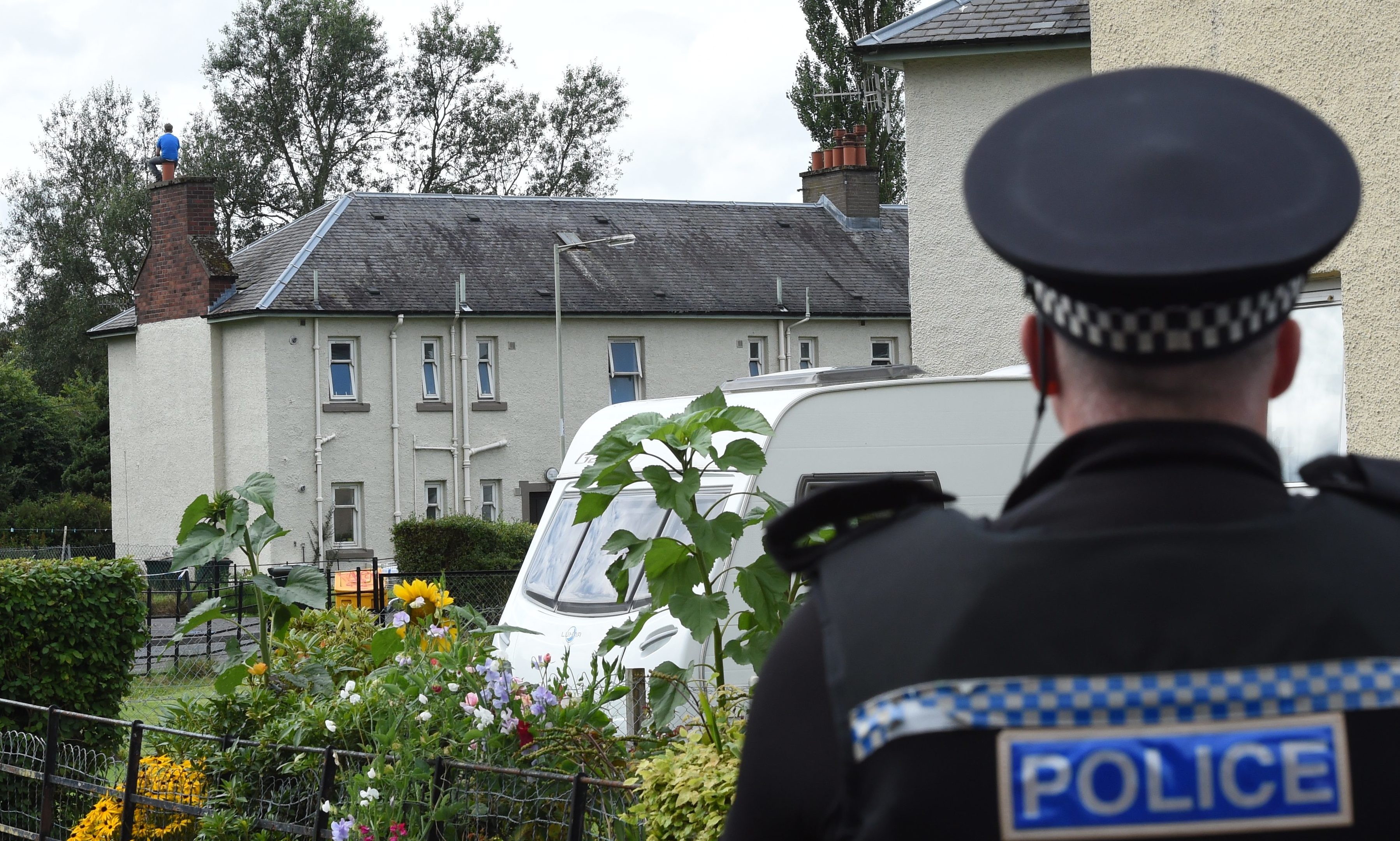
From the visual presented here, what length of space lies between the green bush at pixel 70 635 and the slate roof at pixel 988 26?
916 cm

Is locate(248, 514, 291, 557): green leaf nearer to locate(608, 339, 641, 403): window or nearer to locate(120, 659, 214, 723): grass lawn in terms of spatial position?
locate(120, 659, 214, 723): grass lawn

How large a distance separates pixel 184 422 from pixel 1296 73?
32.1 metres

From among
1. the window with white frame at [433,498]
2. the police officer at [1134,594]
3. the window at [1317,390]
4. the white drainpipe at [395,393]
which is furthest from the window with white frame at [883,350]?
the police officer at [1134,594]

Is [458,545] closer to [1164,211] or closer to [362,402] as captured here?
[362,402]

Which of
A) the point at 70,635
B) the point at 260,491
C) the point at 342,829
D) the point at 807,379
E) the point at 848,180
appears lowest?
the point at 342,829

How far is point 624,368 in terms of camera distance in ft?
121

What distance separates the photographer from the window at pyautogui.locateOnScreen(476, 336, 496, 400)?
1416 inches

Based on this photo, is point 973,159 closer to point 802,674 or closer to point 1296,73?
point 802,674

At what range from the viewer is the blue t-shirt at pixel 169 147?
3700 cm

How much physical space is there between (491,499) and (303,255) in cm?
718

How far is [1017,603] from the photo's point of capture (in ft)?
5.15

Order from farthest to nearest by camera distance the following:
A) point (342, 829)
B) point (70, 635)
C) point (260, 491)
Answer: point (70, 635), point (260, 491), point (342, 829)

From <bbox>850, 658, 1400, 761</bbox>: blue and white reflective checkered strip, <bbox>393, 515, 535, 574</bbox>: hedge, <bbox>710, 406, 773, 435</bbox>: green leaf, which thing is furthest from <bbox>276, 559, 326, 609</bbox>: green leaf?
<bbox>393, 515, 535, 574</bbox>: hedge

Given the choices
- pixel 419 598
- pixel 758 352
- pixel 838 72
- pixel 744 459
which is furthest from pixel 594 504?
pixel 838 72
